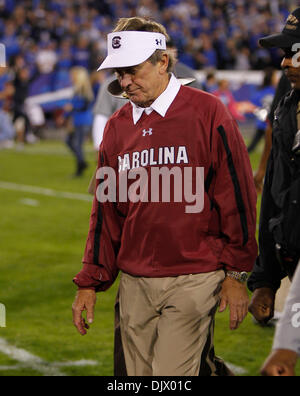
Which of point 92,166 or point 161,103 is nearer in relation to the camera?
point 161,103

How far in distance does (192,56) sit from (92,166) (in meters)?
12.2

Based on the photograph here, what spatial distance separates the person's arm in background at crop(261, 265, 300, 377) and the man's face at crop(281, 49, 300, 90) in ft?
3.21

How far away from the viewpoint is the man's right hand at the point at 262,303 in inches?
134

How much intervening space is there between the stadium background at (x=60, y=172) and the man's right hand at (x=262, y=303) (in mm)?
1456

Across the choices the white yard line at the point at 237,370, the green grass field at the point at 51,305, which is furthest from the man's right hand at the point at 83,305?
the white yard line at the point at 237,370

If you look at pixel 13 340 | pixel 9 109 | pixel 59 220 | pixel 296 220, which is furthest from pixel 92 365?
pixel 9 109

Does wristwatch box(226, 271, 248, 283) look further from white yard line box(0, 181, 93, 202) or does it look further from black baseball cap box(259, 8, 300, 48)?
white yard line box(0, 181, 93, 202)

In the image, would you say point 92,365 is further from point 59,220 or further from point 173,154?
point 59,220

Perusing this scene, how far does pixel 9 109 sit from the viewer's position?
24703mm

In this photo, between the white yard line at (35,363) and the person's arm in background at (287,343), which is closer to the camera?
the person's arm in background at (287,343)

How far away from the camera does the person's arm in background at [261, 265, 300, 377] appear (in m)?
2.53

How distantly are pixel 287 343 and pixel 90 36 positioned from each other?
28.1 metres

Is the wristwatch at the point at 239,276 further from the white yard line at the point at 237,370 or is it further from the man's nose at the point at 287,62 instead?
the white yard line at the point at 237,370
